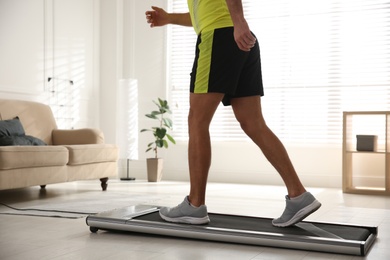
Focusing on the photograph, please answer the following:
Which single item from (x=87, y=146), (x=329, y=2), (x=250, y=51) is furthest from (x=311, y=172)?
(x=250, y=51)

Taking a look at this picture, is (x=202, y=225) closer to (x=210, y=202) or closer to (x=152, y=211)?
(x=152, y=211)

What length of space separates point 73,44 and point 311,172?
9.67 ft

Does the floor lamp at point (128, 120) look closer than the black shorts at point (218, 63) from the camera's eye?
No

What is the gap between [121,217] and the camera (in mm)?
2438

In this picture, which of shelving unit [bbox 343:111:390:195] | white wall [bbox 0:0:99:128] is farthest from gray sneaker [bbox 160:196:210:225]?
white wall [bbox 0:0:99:128]

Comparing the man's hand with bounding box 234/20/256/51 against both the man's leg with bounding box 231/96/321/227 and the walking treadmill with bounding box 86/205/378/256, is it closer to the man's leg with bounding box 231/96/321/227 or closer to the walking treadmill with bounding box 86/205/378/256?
the man's leg with bounding box 231/96/321/227

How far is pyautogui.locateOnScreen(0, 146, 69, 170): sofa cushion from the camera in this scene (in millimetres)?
3553

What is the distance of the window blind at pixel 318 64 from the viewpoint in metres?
5.34

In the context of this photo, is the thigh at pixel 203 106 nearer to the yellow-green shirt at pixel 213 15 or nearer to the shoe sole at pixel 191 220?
the yellow-green shirt at pixel 213 15

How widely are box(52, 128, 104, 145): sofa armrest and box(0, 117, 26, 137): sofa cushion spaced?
1.85 feet

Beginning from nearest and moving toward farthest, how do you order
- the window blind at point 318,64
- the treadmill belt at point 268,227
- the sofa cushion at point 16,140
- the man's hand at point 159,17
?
the treadmill belt at point 268,227, the man's hand at point 159,17, the sofa cushion at point 16,140, the window blind at point 318,64

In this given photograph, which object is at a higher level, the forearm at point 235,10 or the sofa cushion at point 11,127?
the forearm at point 235,10

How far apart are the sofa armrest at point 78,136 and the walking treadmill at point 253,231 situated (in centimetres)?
227

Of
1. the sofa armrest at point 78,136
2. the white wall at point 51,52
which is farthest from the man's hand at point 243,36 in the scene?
the white wall at point 51,52
